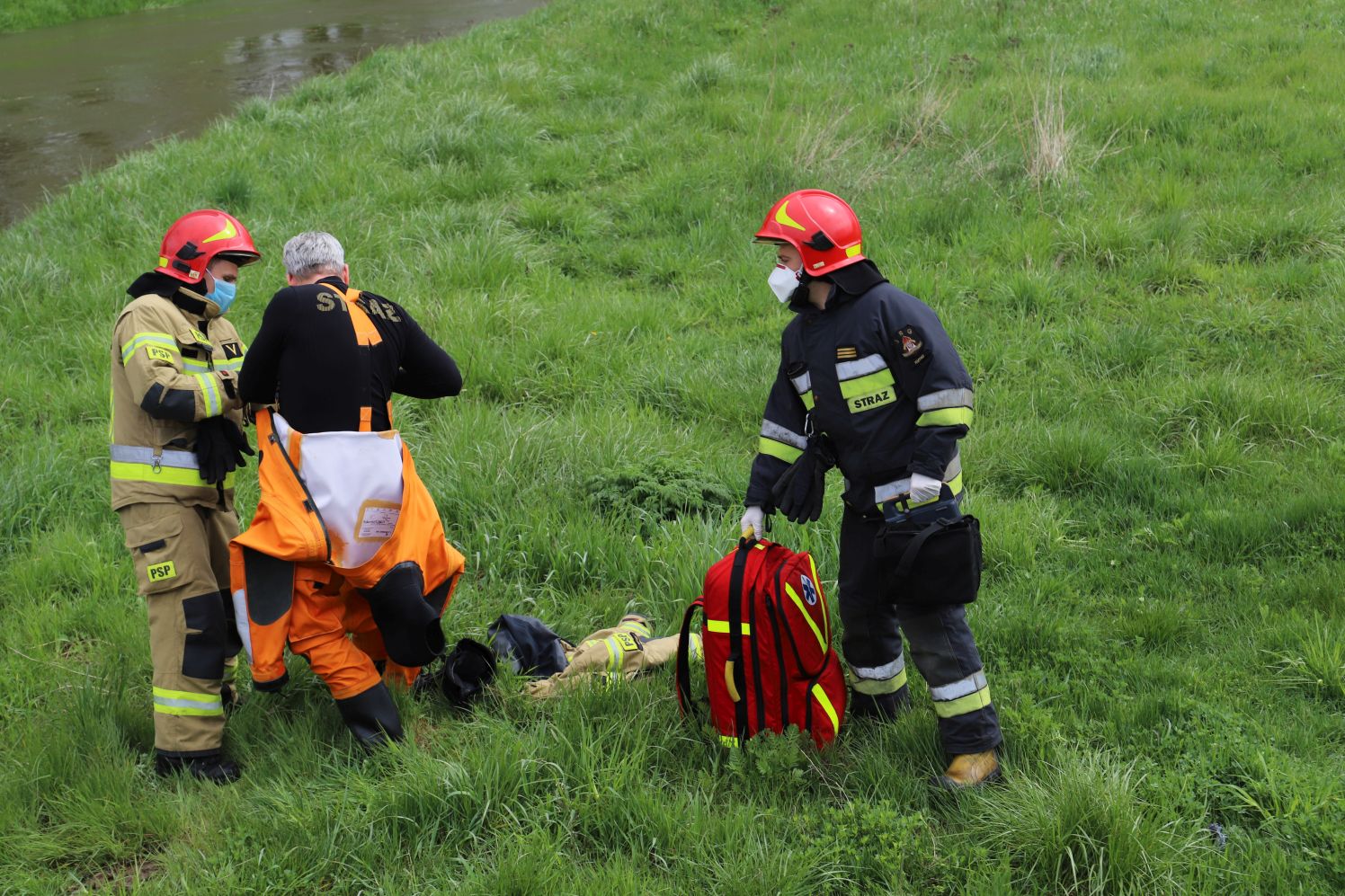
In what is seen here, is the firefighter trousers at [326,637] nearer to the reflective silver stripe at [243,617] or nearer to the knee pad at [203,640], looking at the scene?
the reflective silver stripe at [243,617]

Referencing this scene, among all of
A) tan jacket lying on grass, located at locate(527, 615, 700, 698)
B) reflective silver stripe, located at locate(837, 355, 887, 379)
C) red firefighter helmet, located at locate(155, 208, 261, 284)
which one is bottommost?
tan jacket lying on grass, located at locate(527, 615, 700, 698)

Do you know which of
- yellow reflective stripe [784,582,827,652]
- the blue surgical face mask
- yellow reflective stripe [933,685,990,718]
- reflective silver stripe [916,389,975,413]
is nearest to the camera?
reflective silver stripe [916,389,975,413]

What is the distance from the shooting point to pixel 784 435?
3.91 metres

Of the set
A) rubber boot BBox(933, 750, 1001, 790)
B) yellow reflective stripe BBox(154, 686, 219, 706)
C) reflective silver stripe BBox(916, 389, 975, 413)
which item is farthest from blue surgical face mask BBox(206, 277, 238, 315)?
rubber boot BBox(933, 750, 1001, 790)

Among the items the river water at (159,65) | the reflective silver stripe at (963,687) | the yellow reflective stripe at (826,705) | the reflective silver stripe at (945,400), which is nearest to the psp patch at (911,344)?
the reflective silver stripe at (945,400)

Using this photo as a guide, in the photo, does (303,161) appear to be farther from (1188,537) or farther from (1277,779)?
(1277,779)

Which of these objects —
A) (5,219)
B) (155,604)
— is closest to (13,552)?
(155,604)

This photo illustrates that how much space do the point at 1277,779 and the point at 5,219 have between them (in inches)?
486

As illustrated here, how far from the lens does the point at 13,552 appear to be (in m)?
5.47

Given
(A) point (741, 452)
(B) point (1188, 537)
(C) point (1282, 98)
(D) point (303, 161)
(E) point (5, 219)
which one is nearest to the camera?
(B) point (1188, 537)

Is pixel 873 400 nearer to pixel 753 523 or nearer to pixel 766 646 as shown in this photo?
pixel 753 523

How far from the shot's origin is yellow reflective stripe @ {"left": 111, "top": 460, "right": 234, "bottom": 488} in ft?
13.5

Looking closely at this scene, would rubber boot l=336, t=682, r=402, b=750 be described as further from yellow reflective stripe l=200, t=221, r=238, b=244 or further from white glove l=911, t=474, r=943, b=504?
white glove l=911, t=474, r=943, b=504

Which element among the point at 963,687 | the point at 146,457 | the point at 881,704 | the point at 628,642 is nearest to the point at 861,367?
the point at 963,687
